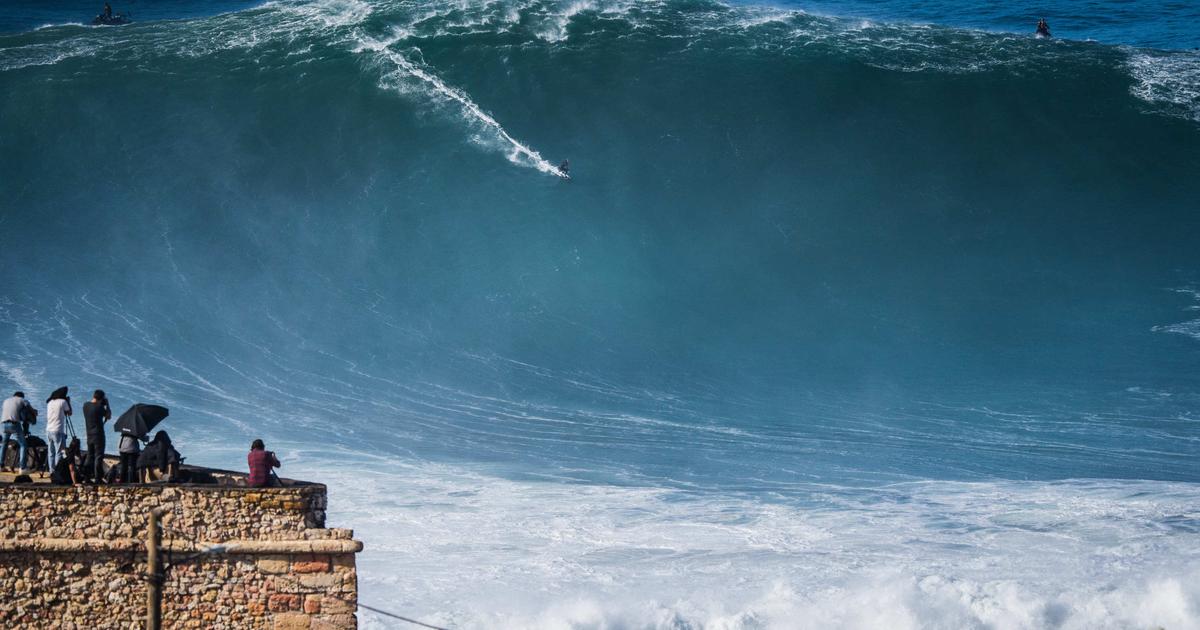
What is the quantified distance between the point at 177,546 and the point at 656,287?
20.0 meters

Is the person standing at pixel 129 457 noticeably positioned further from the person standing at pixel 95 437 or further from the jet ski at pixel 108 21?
the jet ski at pixel 108 21

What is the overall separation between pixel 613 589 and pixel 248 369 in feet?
37.4

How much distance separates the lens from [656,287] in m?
32.1

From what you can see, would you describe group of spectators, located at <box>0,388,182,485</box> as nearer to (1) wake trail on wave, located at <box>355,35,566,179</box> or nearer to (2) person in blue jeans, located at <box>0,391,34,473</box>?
(2) person in blue jeans, located at <box>0,391,34,473</box>

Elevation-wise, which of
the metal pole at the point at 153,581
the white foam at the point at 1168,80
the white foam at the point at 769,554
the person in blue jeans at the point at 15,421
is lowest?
the white foam at the point at 769,554

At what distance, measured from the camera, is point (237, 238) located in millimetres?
33062

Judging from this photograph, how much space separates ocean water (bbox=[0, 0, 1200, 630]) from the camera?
69.7 ft

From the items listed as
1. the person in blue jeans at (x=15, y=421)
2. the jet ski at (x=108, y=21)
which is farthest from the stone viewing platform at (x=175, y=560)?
the jet ski at (x=108, y=21)

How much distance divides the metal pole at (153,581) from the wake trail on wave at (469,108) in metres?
23.0

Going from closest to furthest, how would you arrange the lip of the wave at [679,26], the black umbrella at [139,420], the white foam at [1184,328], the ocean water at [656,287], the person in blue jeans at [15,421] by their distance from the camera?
the black umbrella at [139,420] < the person in blue jeans at [15,421] < the ocean water at [656,287] < the white foam at [1184,328] < the lip of the wave at [679,26]

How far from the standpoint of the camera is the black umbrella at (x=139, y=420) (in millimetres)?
13922

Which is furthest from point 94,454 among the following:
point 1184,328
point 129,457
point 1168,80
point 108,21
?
point 1168,80

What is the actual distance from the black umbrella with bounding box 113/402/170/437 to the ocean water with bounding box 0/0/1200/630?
5.61 metres

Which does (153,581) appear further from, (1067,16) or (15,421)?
(1067,16)
